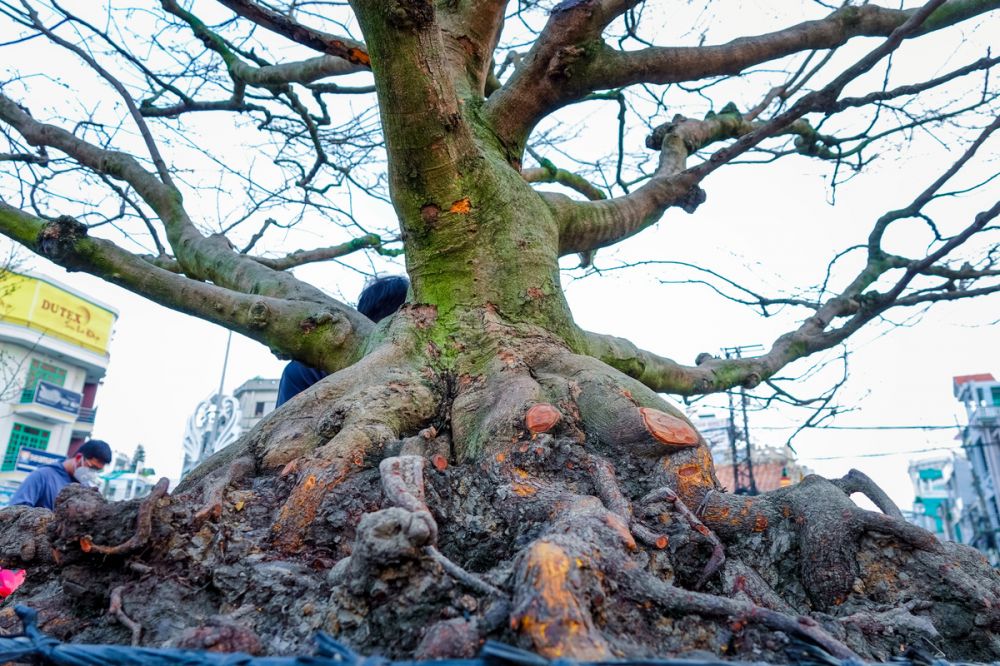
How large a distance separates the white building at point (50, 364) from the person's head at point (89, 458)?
909 inches

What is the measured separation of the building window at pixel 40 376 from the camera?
24141 mm

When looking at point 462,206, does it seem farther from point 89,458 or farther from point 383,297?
point 89,458

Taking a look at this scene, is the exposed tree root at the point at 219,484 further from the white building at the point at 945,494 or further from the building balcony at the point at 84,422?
the white building at the point at 945,494

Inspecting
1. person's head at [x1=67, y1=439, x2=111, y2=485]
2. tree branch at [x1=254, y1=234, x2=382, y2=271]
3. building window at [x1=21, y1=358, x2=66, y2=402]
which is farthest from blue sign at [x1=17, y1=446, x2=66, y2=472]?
tree branch at [x1=254, y1=234, x2=382, y2=271]

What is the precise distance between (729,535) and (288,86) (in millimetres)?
4409

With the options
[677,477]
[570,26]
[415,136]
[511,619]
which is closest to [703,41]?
[570,26]

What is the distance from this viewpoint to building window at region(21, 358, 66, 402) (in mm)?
24141

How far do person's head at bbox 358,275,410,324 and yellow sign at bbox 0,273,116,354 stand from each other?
2436cm

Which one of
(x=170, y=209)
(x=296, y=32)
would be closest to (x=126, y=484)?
(x=170, y=209)

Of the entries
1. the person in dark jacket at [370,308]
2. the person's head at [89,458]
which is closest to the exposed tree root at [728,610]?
the person in dark jacket at [370,308]

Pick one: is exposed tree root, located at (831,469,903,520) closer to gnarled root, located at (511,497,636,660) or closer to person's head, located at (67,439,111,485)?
gnarled root, located at (511,497,636,660)

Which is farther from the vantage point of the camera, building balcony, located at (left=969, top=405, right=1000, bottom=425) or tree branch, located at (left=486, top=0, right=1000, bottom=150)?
building balcony, located at (left=969, top=405, right=1000, bottom=425)

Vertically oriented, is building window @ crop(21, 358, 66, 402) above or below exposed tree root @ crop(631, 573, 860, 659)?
above

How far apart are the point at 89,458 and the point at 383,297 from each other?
2.66m
